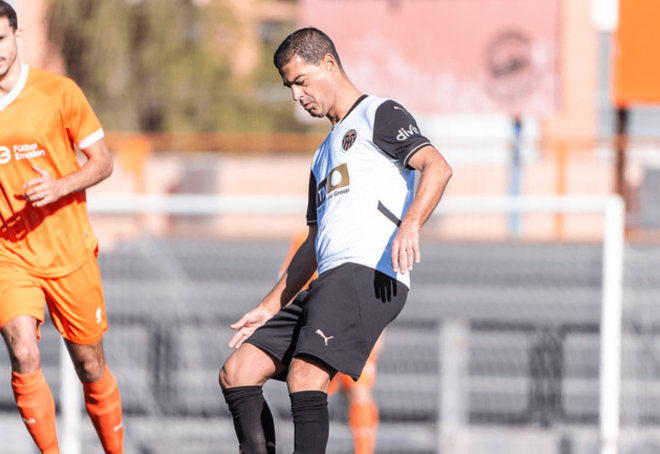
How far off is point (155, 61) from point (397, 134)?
1539 cm

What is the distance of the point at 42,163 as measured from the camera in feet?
15.5

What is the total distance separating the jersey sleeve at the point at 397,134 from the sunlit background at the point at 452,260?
13.6 ft

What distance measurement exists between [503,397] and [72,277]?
498 centimetres

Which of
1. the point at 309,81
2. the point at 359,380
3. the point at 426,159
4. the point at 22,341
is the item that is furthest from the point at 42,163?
the point at 359,380

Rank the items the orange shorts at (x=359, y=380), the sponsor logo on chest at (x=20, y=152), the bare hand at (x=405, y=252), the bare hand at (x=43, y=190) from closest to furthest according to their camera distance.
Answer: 1. the bare hand at (x=405, y=252)
2. the bare hand at (x=43, y=190)
3. the sponsor logo on chest at (x=20, y=152)
4. the orange shorts at (x=359, y=380)

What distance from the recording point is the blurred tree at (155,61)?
18.3 meters

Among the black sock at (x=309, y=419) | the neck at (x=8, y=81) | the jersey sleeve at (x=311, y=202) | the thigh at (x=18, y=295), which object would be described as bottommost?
the black sock at (x=309, y=419)

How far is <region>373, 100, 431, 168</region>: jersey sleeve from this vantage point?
411cm

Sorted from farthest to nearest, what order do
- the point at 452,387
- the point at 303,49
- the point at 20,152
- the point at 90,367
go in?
the point at 452,387 → the point at 90,367 → the point at 20,152 → the point at 303,49

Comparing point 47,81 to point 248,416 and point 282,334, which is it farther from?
point 248,416

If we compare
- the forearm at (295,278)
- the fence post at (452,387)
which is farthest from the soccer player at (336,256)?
the fence post at (452,387)

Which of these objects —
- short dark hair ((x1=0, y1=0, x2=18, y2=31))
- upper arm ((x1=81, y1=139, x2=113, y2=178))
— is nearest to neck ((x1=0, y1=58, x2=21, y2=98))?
short dark hair ((x1=0, y1=0, x2=18, y2=31))

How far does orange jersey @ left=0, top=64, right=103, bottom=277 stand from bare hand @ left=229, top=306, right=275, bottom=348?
909 mm

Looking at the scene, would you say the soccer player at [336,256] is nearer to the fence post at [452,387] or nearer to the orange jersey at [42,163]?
the orange jersey at [42,163]
